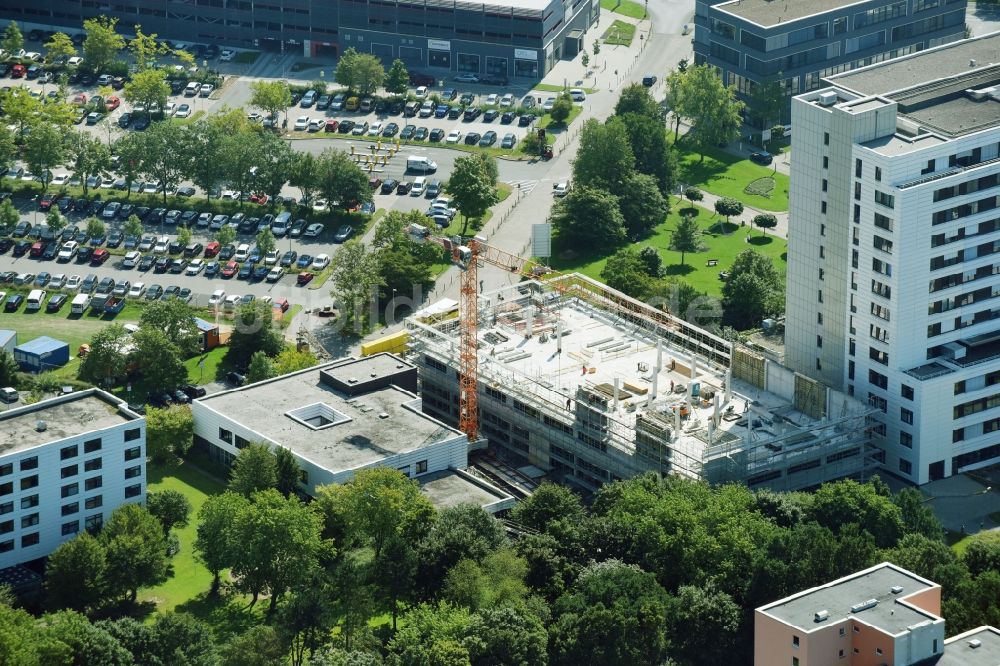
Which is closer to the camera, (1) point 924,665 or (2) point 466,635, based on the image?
(1) point 924,665

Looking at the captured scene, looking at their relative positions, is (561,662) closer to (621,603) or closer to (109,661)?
(621,603)

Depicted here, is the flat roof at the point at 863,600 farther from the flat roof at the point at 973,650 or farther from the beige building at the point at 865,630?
the flat roof at the point at 973,650

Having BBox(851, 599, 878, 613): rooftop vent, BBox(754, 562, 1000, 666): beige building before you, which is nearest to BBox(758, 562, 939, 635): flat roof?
BBox(754, 562, 1000, 666): beige building

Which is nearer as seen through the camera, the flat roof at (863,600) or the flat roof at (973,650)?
the flat roof at (973,650)

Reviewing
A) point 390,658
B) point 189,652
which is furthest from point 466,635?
point 189,652

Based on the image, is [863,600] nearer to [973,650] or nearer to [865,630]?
[865,630]

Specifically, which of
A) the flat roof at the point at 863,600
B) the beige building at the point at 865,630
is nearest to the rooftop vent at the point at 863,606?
the beige building at the point at 865,630
